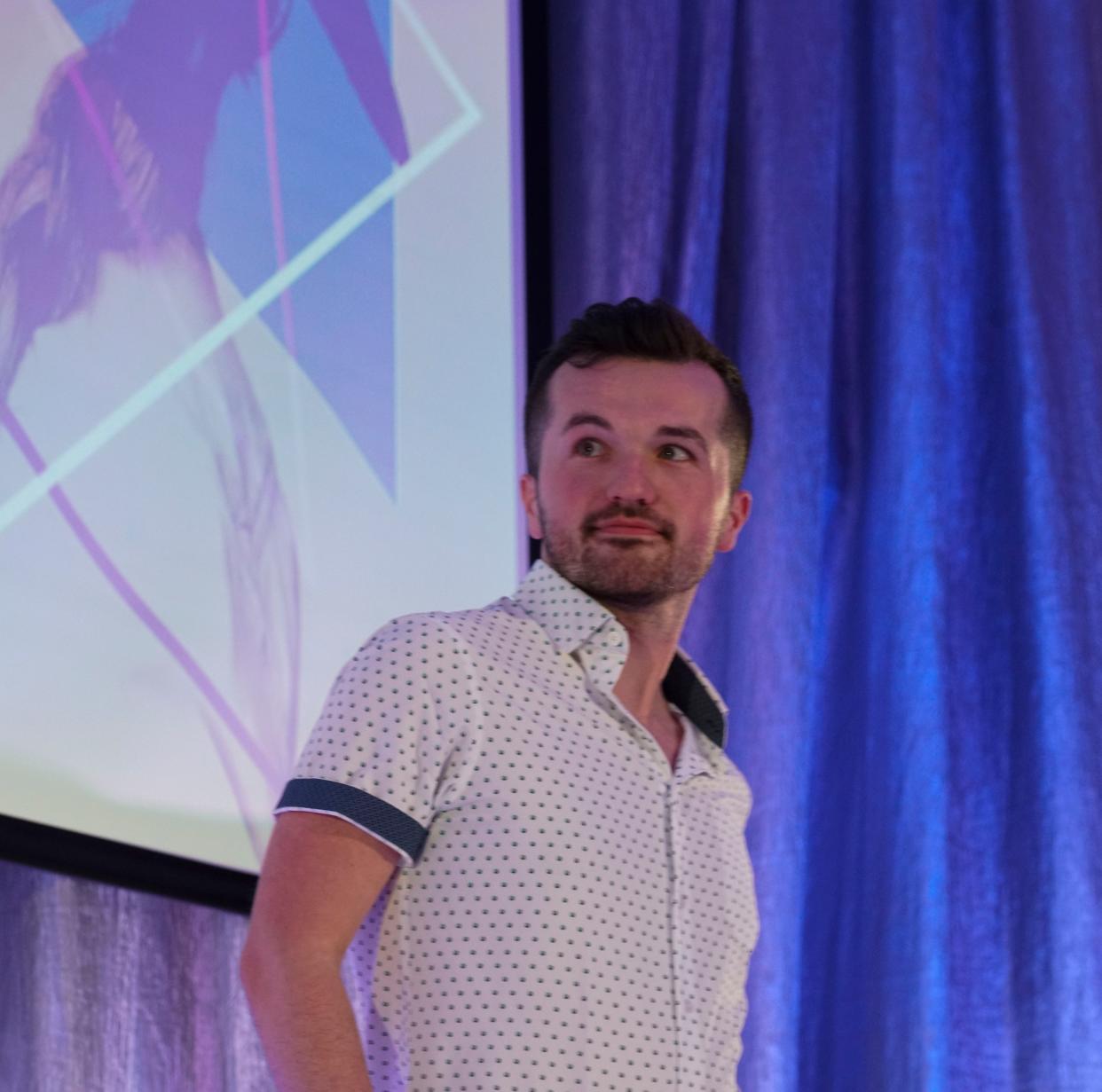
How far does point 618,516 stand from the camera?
4.26 feet

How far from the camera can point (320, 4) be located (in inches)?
68.6

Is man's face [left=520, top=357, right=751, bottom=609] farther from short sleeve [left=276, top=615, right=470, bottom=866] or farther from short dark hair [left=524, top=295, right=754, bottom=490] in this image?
short sleeve [left=276, top=615, right=470, bottom=866]

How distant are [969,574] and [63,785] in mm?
1086

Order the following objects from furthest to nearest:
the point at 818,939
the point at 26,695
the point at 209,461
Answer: the point at 818,939 → the point at 209,461 → the point at 26,695

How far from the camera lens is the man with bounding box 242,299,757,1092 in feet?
3.40

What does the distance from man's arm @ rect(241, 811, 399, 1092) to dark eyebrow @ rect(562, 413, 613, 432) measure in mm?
439

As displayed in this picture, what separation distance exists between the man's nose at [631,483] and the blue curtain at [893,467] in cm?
54

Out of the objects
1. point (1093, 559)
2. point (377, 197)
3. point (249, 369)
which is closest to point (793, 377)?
point (1093, 559)

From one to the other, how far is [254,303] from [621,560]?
557 mm

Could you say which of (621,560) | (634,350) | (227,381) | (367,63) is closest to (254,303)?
(227,381)

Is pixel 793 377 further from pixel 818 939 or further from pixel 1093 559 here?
pixel 818 939

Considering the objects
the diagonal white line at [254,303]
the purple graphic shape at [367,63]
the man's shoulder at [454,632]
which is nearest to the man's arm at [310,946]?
the man's shoulder at [454,632]

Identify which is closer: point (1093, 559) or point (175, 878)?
point (175, 878)

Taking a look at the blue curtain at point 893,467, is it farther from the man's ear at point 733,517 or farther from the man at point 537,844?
the man at point 537,844
